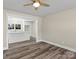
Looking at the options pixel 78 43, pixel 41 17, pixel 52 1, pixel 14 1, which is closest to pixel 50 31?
pixel 41 17

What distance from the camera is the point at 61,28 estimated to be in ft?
17.7

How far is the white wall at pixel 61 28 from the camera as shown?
185 inches

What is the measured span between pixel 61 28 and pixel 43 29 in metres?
1.98

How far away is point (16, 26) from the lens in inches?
286

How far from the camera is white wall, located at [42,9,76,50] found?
15.4ft

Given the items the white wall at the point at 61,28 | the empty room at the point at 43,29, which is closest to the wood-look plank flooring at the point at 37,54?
the empty room at the point at 43,29

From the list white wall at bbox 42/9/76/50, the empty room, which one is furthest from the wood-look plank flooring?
white wall at bbox 42/9/76/50

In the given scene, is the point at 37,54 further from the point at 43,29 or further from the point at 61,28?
the point at 43,29

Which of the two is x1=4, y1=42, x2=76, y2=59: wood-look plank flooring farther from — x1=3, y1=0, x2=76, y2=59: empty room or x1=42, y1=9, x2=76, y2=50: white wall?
x1=42, y1=9, x2=76, y2=50: white wall

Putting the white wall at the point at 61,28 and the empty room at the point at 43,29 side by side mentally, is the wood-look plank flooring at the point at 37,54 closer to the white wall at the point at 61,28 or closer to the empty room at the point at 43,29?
the empty room at the point at 43,29

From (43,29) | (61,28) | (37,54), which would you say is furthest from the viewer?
(43,29)

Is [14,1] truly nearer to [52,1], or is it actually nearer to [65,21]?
[52,1]

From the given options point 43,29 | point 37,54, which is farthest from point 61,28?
point 37,54

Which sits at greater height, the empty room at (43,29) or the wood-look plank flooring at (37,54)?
the empty room at (43,29)
